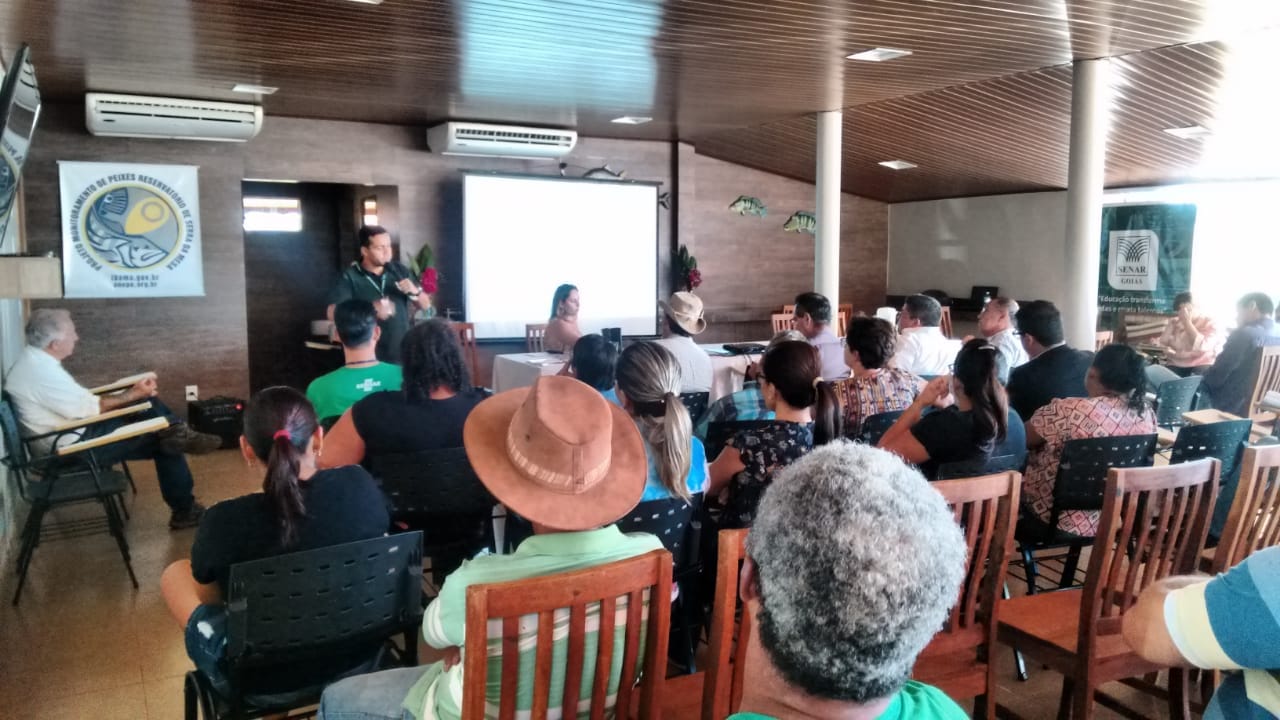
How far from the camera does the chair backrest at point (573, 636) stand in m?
1.45

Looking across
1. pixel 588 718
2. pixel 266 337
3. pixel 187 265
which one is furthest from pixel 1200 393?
pixel 266 337

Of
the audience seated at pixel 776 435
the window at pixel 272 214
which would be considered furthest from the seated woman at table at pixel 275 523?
the window at pixel 272 214

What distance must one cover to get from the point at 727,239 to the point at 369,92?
16.9 feet

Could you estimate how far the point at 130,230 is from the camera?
7.29 metres

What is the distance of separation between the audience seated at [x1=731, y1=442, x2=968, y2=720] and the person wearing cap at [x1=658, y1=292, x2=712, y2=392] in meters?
3.44

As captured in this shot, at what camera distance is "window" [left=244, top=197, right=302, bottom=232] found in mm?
9094

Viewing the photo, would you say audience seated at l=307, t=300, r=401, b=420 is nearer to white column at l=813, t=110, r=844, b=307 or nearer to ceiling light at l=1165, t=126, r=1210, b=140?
white column at l=813, t=110, r=844, b=307

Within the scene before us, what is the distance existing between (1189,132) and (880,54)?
3543 mm

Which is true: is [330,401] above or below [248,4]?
below

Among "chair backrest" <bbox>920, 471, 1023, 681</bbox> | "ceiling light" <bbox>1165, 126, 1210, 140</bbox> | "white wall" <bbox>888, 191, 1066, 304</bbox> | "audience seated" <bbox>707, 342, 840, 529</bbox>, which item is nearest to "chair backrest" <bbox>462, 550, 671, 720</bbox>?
"chair backrest" <bbox>920, 471, 1023, 681</bbox>

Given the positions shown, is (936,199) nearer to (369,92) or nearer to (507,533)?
(369,92)

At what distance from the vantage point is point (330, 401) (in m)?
3.54

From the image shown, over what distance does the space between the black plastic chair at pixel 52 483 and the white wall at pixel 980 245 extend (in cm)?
906

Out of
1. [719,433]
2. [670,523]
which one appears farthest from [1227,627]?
[719,433]
